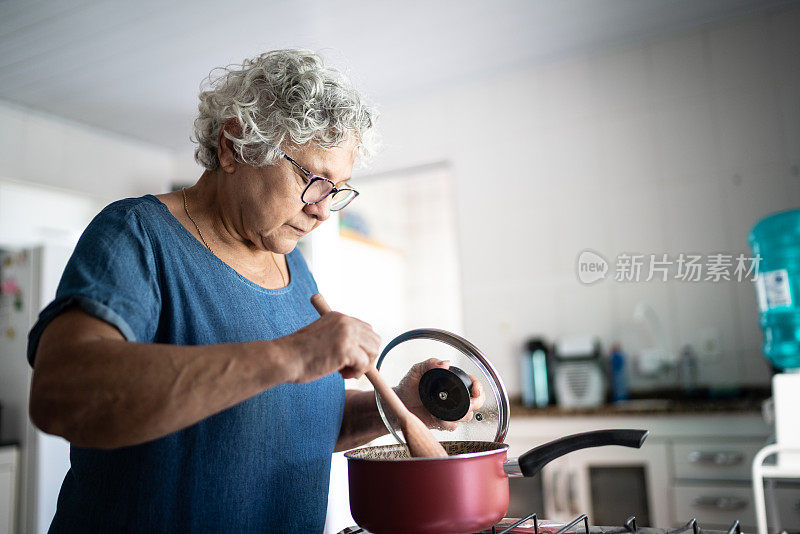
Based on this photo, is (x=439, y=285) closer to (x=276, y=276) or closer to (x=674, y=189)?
(x=674, y=189)

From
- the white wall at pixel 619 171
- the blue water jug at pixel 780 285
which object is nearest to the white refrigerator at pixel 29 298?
the white wall at pixel 619 171

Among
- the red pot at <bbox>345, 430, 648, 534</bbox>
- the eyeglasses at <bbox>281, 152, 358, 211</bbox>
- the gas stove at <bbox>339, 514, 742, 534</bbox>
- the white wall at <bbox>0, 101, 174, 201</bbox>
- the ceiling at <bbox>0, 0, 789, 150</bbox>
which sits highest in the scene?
the ceiling at <bbox>0, 0, 789, 150</bbox>

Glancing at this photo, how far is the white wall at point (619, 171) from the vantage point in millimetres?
2186

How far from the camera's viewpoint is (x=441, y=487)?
63cm

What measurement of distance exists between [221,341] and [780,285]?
4.83 feet

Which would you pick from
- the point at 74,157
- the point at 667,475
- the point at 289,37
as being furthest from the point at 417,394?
the point at 74,157

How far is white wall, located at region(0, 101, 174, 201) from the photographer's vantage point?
2580 mm

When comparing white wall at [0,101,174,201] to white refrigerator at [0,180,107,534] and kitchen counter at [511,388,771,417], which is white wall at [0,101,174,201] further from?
kitchen counter at [511,388,771,417]

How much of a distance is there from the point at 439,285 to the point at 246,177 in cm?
346

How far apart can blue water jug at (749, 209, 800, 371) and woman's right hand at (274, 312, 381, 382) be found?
1.41 m

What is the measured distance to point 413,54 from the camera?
93.8 inches

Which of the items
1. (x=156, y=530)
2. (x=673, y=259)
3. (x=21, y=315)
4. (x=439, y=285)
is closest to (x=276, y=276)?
(x=156, y=530)

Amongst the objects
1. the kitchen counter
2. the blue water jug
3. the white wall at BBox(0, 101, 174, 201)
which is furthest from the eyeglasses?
the white wall at BBox(0, 101, 174, 201)

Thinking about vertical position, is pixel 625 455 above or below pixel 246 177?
below
